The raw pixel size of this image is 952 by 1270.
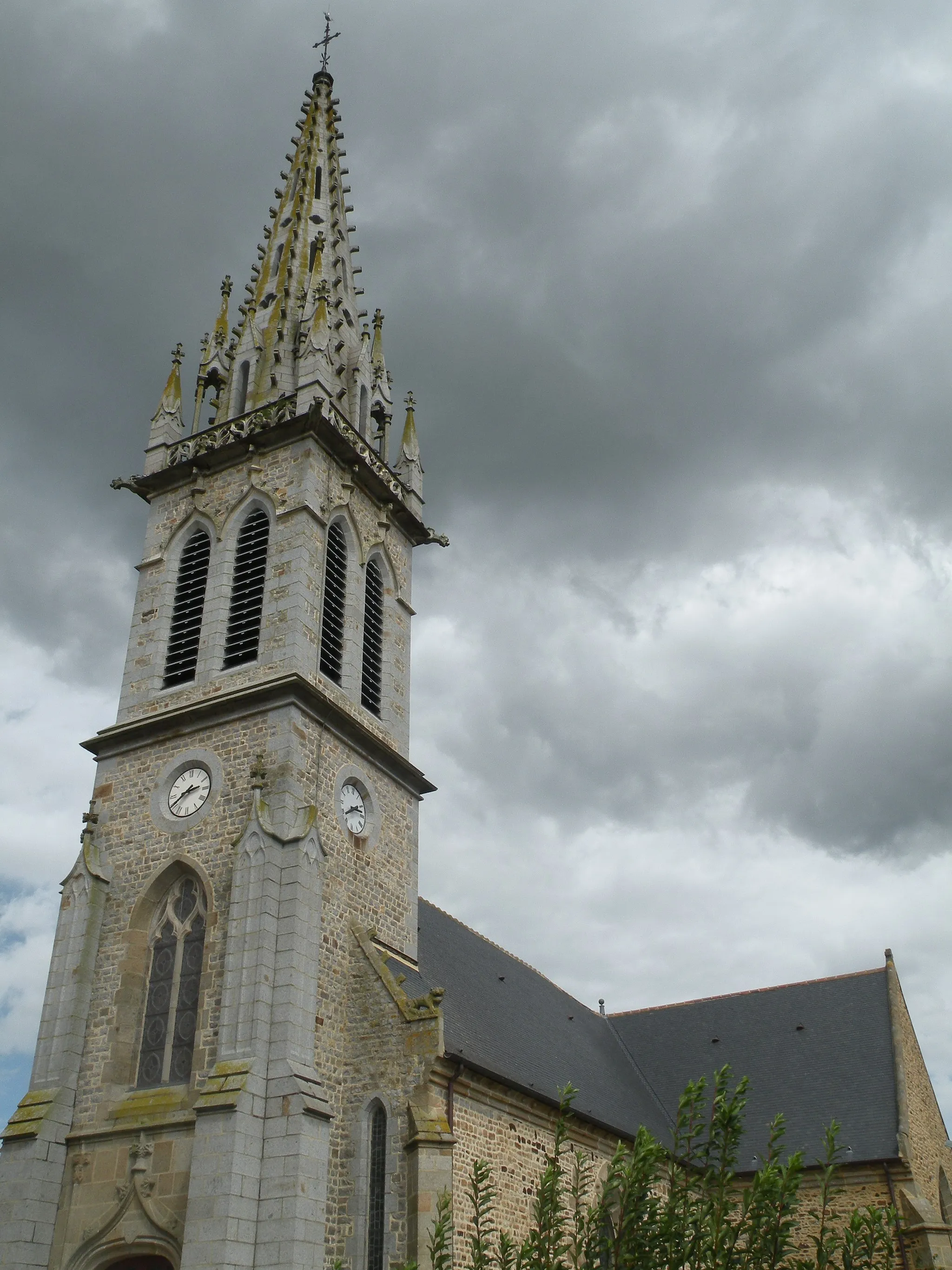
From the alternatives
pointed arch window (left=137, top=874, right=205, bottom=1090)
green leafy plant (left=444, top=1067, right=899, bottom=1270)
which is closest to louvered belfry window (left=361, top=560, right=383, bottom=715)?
pointed arch window (left=137, top=874, right=205, bottom=1090)

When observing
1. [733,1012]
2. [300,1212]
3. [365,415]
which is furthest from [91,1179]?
[733,1012]

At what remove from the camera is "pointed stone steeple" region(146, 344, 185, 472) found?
23734mm

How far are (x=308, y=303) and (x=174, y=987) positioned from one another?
15.3 meters

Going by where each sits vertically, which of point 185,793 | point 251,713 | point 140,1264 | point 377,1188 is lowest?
point 140,1264

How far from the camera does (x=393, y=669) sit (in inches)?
883

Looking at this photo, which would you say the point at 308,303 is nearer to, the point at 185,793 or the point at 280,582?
the point at 280,582

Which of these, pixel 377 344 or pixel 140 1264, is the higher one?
pixel 377 344

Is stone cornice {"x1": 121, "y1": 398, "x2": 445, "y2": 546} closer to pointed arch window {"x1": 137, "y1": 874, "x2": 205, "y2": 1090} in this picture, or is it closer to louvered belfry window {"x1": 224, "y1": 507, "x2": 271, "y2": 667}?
louvered belfry window {"x1": 224, "y1": 507, "x2": 271, "y2": 667}

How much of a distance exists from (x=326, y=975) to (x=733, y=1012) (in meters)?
16.5

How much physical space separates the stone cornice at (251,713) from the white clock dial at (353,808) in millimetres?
774

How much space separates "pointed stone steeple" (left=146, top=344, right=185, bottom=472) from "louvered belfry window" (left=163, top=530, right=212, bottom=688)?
257cm

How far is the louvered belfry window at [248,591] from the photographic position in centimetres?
1997

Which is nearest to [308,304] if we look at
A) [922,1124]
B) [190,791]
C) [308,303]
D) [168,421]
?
[308,303]

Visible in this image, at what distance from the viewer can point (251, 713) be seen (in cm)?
1852
